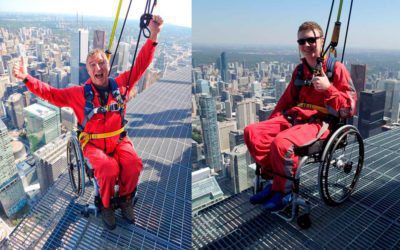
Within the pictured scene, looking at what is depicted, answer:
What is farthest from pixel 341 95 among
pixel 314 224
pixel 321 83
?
pixel 314 224

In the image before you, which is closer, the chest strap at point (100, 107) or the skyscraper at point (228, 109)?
the chest strap at point (100, 107)

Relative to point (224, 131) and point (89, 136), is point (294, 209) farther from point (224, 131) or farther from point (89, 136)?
point (224, 131)

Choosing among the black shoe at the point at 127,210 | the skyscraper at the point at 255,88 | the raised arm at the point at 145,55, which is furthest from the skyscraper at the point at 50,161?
the raised arm at the point at 145,55

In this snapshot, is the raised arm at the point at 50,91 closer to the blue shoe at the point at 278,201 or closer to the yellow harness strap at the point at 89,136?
the yellow harness strap at the point at 89,136

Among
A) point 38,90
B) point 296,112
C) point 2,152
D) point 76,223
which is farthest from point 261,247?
point 2,152

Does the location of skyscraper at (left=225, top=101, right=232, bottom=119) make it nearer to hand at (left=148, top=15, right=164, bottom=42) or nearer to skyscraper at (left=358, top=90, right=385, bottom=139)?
skyscraper at (left=358, top=90, right=385, bottom=139)
